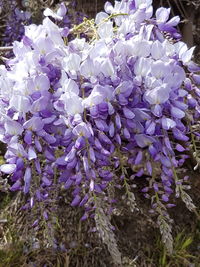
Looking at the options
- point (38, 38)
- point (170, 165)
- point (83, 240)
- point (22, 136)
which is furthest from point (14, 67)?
point (83, 240)

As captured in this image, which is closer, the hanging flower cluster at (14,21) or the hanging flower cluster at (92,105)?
the hanging flower cluster at (92,105)

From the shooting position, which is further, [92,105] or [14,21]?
[14,21]

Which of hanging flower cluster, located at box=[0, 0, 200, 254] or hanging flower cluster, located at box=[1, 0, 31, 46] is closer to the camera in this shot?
hanging flower cluster, located at box=[0, 0, 200, 254]

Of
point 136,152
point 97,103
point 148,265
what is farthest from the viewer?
point 148,265

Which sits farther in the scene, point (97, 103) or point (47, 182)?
point (47, 182)

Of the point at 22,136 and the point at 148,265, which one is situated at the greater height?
the point at 22,136

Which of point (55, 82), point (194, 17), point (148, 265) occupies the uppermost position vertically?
point (55, 82)

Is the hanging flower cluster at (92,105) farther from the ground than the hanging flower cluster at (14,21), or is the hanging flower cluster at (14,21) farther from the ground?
the hanging flower cluster at (92,105)

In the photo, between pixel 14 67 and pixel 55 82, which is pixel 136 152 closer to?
pixel 55 82

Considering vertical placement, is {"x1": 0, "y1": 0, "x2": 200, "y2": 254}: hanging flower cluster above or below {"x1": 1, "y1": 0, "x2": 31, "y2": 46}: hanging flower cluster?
above

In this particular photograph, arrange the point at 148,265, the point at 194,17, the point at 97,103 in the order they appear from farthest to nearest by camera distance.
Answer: the point at 194,17 < the point at 148,265 < the point at 97,103

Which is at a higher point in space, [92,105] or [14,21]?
[92,105]
